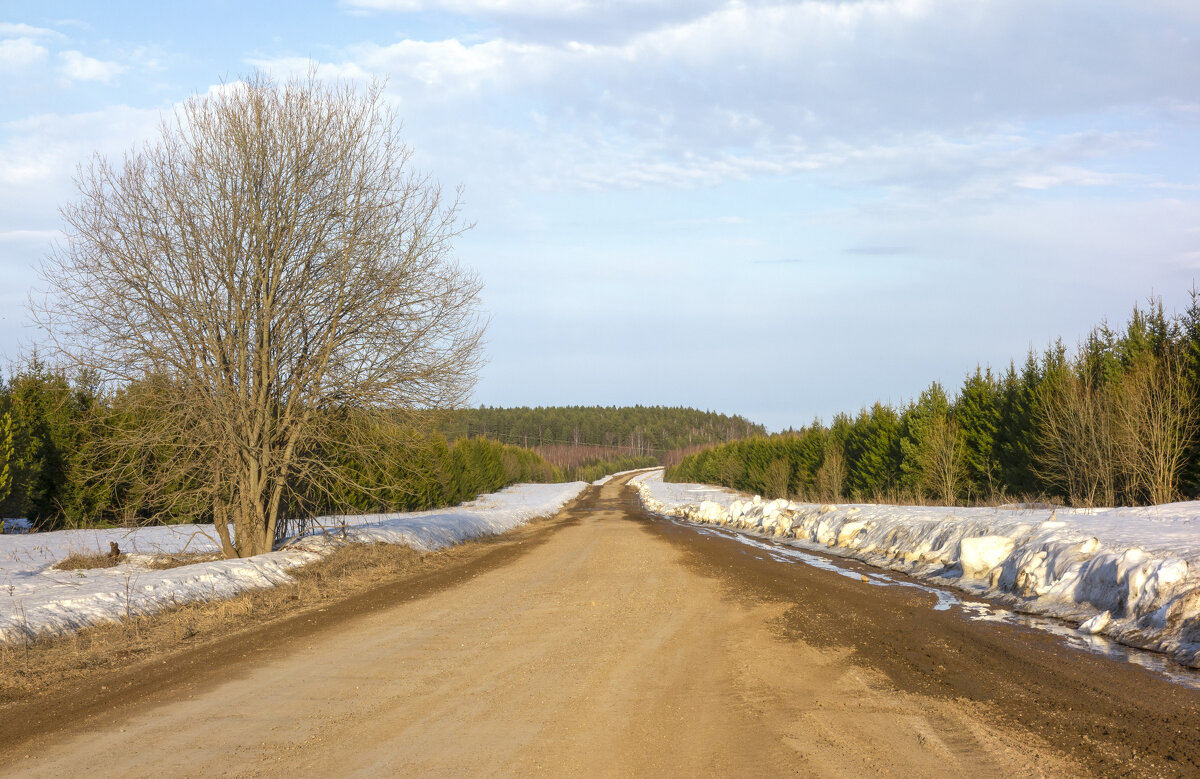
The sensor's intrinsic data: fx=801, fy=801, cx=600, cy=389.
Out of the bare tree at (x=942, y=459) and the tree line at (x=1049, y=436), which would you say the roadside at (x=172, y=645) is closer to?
the tree line at (x=1049, y=436)

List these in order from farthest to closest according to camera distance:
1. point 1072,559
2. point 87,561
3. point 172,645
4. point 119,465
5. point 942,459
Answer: point 942,459
point 119,465
point 87,561
point 1072,559
point 172,645

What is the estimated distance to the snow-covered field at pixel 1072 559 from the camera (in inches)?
314

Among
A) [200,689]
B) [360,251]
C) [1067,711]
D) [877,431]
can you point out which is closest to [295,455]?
[360,251]

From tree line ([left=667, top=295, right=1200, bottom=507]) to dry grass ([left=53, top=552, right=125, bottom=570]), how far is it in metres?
20.6

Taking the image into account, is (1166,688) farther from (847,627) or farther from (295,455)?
(295,455)

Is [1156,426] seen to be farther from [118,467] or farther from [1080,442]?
[118,467]

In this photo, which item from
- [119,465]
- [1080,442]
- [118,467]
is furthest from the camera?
[1080,442]

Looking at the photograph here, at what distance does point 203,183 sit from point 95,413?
15.2 feet

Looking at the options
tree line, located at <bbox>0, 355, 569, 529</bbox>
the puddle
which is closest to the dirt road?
the puddle

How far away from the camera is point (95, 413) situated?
47.8 ft

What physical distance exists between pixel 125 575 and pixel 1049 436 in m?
24.3

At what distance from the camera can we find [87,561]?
1394 cm

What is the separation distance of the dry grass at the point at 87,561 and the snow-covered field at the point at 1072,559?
46.9 ft

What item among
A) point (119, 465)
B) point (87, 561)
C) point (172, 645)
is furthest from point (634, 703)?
point (119, 465)
